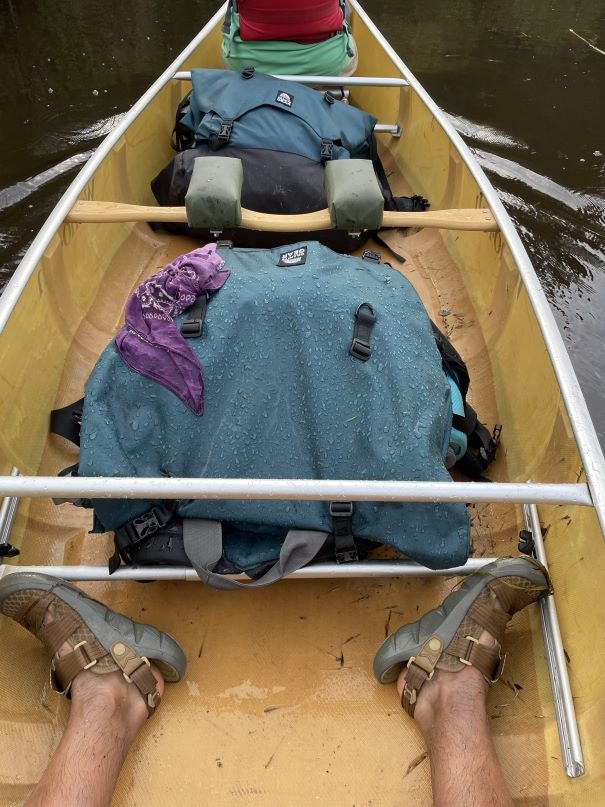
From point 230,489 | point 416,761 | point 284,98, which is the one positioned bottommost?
point 416,761

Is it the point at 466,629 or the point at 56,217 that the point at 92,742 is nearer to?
the point at 466,629

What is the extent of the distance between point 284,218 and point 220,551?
1.34 metres

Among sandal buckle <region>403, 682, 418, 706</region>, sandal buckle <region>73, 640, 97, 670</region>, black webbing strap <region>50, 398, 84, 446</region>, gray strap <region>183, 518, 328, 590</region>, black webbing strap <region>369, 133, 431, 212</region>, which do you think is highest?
black webbing strap <region>369, 133, 431, 212</region>

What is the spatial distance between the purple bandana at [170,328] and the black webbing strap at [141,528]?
0.90 ft

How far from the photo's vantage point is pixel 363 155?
296cm

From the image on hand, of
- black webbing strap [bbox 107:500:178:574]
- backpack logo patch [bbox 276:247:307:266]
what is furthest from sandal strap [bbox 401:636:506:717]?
backpack logo patch [bbox 276:247:307:266]

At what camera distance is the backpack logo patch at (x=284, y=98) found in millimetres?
2809

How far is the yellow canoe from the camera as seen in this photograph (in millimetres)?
1412

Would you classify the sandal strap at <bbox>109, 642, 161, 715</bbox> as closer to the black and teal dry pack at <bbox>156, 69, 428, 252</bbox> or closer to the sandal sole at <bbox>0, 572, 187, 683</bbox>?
the sandal sole at <bbox>0, 572, 187, 683</bbox>

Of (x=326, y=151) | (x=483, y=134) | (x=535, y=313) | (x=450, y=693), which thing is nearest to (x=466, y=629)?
(x=450, y=693)

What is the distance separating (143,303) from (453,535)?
1046 mm

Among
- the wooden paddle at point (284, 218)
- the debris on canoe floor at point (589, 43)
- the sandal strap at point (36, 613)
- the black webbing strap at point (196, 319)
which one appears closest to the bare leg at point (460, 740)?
the sandal strap at point (36, 613)

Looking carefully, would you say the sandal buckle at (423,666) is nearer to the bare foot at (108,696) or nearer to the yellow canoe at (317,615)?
the yellow canoe at (317,615)

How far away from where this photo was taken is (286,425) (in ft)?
5.27
